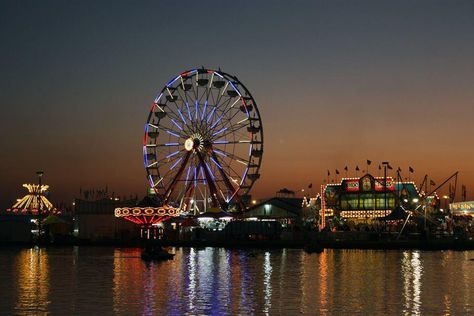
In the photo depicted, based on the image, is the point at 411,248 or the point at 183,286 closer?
the point at 183,286

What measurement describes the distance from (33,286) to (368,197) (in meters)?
68.4

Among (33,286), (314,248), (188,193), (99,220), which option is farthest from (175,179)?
(33,286)

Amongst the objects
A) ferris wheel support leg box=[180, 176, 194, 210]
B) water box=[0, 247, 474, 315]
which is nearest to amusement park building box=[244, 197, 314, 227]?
ferris wheel support leg box=[180, 176, 194, 210]

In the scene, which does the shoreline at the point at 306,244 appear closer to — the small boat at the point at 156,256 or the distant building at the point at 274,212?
the distant building at the point at 274,212

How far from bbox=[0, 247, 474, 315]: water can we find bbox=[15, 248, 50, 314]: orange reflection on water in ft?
0.15

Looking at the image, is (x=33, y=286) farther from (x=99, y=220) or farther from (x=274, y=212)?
(x=99, y=220)

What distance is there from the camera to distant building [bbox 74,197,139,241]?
109m

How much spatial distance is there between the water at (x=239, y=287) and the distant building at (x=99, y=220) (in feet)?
136

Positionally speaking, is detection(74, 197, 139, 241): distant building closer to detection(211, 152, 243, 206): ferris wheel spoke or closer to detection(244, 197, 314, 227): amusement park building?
detection(244, 197, 314, 227): amusement park building

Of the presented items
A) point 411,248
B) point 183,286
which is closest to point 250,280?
point 183,286

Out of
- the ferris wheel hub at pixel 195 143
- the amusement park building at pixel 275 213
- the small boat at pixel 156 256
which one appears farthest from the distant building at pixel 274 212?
the small boat at pixel 156 256

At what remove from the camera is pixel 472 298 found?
37.8m

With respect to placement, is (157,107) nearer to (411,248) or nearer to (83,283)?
(411,248)

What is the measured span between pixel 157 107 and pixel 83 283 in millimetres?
46070
